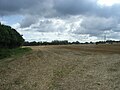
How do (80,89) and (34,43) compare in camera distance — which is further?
(34,43)

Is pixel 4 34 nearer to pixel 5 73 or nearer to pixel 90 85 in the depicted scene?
pixel 5 73

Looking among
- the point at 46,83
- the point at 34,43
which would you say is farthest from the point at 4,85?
the point at 34,43

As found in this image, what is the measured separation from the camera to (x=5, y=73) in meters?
21.3

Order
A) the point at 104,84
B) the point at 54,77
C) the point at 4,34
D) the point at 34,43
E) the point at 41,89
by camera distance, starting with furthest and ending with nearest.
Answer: the point at 34,43 → the point at 4,34 → the point at 54,77 → the point at 104,84 → the point at 41,89

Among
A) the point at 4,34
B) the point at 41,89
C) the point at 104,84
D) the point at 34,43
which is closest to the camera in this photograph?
the point at 41,89

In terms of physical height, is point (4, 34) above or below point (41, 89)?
above

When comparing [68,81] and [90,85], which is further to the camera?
[68,81]

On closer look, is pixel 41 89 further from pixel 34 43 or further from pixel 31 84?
pixel 34 43

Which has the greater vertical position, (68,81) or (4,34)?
(4,34)

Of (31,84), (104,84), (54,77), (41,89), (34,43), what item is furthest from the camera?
(34,43)

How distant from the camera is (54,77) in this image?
2080cm

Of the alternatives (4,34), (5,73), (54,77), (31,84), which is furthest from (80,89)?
(4,34)

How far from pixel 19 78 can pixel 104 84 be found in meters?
5.50

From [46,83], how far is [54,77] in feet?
8.84
